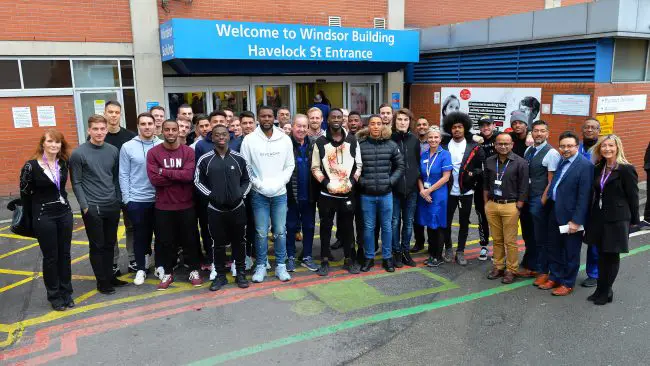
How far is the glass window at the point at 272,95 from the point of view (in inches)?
532

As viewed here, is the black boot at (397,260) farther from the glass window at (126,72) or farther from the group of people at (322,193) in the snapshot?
the glass window at (126,72)

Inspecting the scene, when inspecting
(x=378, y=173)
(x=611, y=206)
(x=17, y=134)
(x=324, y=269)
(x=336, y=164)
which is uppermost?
(x=17, y=134)

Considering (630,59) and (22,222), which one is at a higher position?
(630,59)

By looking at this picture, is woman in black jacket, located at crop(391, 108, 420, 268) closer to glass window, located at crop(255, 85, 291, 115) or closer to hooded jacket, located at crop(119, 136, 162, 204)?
hooded jacket, located at crop(119, 136, 162, 204)

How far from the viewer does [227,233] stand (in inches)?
218

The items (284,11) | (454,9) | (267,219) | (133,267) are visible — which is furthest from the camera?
(454,9)

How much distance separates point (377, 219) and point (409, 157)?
0.89 m

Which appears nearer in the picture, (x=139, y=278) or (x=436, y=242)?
(x=139, y=278)

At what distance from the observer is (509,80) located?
12.3m

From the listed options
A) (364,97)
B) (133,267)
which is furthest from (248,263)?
(364,97)

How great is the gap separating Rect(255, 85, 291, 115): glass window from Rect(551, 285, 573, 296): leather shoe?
958cm

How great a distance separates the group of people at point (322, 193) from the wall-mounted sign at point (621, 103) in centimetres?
445

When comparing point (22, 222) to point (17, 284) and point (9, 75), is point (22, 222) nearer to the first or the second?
point (17, 284)

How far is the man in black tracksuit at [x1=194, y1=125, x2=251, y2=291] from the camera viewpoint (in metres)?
5.28
